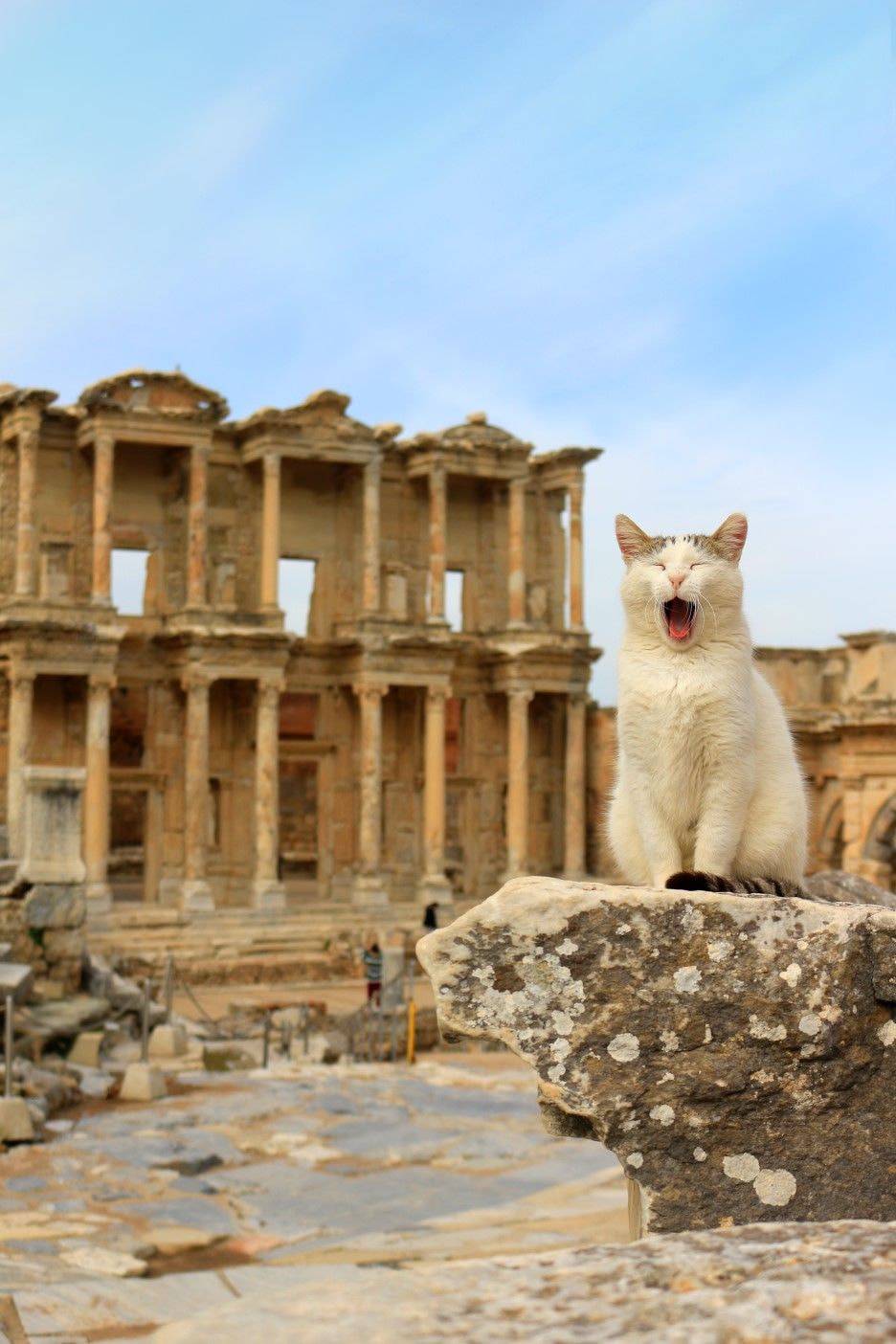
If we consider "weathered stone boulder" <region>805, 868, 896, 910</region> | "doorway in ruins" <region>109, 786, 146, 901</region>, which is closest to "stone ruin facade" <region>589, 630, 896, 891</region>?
"weathered stone boulder" <region>805, 868, 896, 910</region>

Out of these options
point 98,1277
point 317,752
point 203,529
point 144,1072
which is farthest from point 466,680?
point 98,1277

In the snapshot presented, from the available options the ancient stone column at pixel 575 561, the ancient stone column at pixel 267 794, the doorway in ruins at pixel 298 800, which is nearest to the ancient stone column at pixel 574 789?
the ancient stone column at pixel 575 561

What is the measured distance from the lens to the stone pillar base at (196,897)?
1109 inches

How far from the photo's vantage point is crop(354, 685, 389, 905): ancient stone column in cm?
3039

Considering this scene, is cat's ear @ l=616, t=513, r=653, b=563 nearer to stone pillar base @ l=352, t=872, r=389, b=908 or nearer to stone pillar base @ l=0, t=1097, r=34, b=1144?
stone pillar base @ l=0, t=1097, r=34, b=1144

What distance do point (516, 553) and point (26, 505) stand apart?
10.2 metres

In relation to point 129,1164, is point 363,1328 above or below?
above

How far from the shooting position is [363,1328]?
1.40m

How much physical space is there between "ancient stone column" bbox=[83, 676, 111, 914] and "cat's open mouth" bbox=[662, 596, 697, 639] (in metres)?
25.0

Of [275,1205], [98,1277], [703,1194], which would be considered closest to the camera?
[703,1194]

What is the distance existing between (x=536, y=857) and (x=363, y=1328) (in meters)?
32.3

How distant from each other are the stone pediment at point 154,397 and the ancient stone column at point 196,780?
512 cm

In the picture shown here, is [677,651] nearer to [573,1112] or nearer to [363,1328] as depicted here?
[573,1112]

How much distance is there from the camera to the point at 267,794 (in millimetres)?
29688
